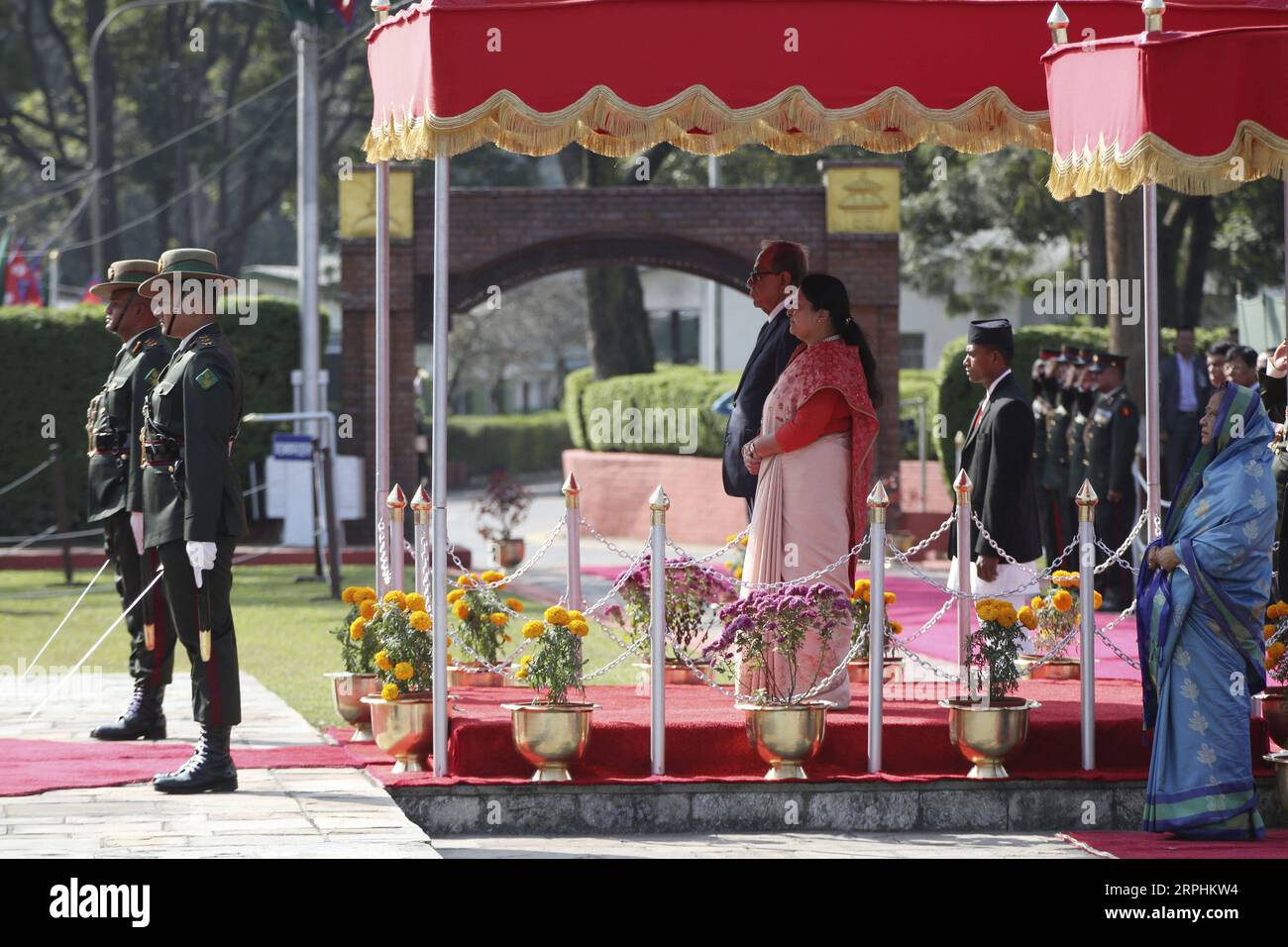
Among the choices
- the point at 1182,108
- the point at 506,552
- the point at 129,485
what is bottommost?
the point at 506,552

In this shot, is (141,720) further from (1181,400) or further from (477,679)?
(1181,400)

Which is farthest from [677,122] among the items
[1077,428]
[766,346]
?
[1077,428]

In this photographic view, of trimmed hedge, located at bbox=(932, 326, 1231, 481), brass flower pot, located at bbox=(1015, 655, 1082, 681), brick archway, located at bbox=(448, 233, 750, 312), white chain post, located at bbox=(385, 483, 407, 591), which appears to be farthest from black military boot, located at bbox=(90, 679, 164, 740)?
trimmed hedge, located at bbox=(932, 326, 1231, 481)

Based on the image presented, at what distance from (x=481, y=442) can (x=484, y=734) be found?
44452mm

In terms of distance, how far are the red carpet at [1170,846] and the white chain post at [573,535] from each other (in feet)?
9.21

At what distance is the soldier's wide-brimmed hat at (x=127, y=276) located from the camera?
33.1 feet

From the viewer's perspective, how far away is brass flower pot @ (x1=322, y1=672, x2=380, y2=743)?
9.39 meters

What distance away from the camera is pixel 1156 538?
8.56 metres

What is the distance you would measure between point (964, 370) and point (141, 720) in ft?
46.9

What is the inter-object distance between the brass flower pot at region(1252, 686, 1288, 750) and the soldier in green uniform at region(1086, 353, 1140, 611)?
638 centimetres

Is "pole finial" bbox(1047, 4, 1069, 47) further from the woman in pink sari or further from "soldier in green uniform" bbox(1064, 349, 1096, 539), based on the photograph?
"soldier in green uniform" bbox(1064, 349, 1096, 539)

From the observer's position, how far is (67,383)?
81.1 feet

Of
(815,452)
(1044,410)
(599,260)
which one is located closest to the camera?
(815,452)

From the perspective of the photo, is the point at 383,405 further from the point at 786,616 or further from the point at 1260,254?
the point at 1260,254
